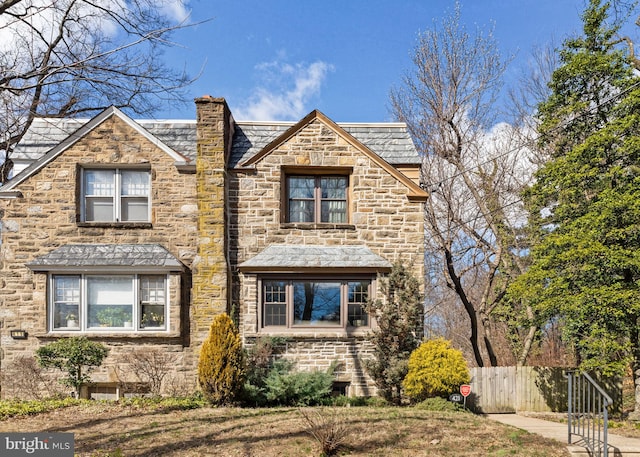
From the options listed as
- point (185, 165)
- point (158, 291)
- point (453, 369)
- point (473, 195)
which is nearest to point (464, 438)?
point (453, 369)

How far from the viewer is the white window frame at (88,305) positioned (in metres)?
11.6

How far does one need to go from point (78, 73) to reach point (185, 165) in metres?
3.80

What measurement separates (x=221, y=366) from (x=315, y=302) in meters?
3.01

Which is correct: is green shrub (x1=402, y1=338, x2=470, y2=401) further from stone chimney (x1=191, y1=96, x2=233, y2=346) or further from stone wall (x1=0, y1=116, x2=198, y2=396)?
stone wall (x1=0, y1=116, x2=198, y2=396)

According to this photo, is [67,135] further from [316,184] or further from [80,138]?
[316,184]

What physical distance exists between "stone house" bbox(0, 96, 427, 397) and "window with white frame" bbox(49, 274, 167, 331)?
0.08 feet

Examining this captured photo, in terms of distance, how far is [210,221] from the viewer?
1180 cm

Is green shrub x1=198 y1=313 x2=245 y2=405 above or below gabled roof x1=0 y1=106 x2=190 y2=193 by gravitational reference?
below

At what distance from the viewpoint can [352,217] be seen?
12367 millimetres

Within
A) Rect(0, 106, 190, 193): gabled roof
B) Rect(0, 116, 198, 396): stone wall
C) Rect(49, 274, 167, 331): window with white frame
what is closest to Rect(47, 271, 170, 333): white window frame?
Rect(49, 274, 167, 331): window with white frame

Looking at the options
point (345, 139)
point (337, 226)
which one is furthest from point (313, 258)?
point (345, 139)

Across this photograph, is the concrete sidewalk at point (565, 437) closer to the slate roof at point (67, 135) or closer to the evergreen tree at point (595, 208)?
the evergreen tree at point (595, 208)

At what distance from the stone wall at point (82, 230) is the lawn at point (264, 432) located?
2240 mm

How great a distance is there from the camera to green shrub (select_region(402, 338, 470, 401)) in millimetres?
10383
